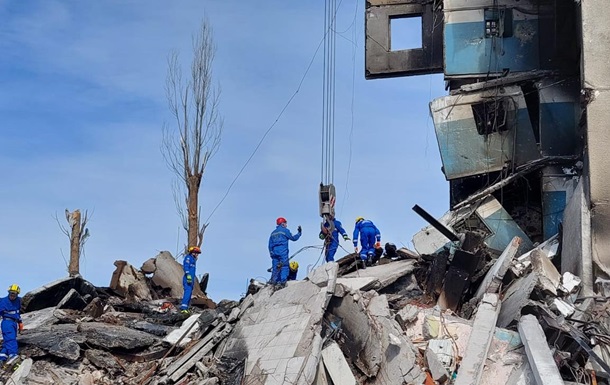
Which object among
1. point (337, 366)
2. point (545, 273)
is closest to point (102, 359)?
point (337, 366)

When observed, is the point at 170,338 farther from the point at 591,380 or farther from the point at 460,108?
the point at 460,108

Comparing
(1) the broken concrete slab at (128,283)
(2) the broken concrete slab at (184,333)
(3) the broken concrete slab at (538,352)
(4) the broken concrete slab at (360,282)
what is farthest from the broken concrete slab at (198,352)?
(1) the broken concrete slab at (128,283)

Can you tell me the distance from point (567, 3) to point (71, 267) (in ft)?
44.4

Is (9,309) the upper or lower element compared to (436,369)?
upper

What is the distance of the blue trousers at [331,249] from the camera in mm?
18438

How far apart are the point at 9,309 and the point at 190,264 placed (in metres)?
3.60

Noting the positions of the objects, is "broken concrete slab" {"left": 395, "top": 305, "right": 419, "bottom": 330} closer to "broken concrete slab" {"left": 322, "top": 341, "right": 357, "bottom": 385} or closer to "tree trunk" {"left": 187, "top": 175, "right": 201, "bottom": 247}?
"broken concrete slab" {"left": 322, "top": 341, "right": 357, "bottom": 385}

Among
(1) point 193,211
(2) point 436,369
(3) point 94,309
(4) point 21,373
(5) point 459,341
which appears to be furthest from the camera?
(1) point 193,211

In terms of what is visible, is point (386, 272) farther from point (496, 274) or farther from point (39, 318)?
point (39, 318)

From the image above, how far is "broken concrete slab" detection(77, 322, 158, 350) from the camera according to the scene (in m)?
15.6

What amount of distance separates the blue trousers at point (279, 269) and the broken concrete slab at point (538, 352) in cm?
431

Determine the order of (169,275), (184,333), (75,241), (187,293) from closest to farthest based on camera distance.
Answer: (184,333) < (187,293) < (169,275) < (75,241)

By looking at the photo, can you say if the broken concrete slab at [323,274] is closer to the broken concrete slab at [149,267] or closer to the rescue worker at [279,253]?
the rescue worker at [279,253]

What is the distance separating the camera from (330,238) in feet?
60.3
